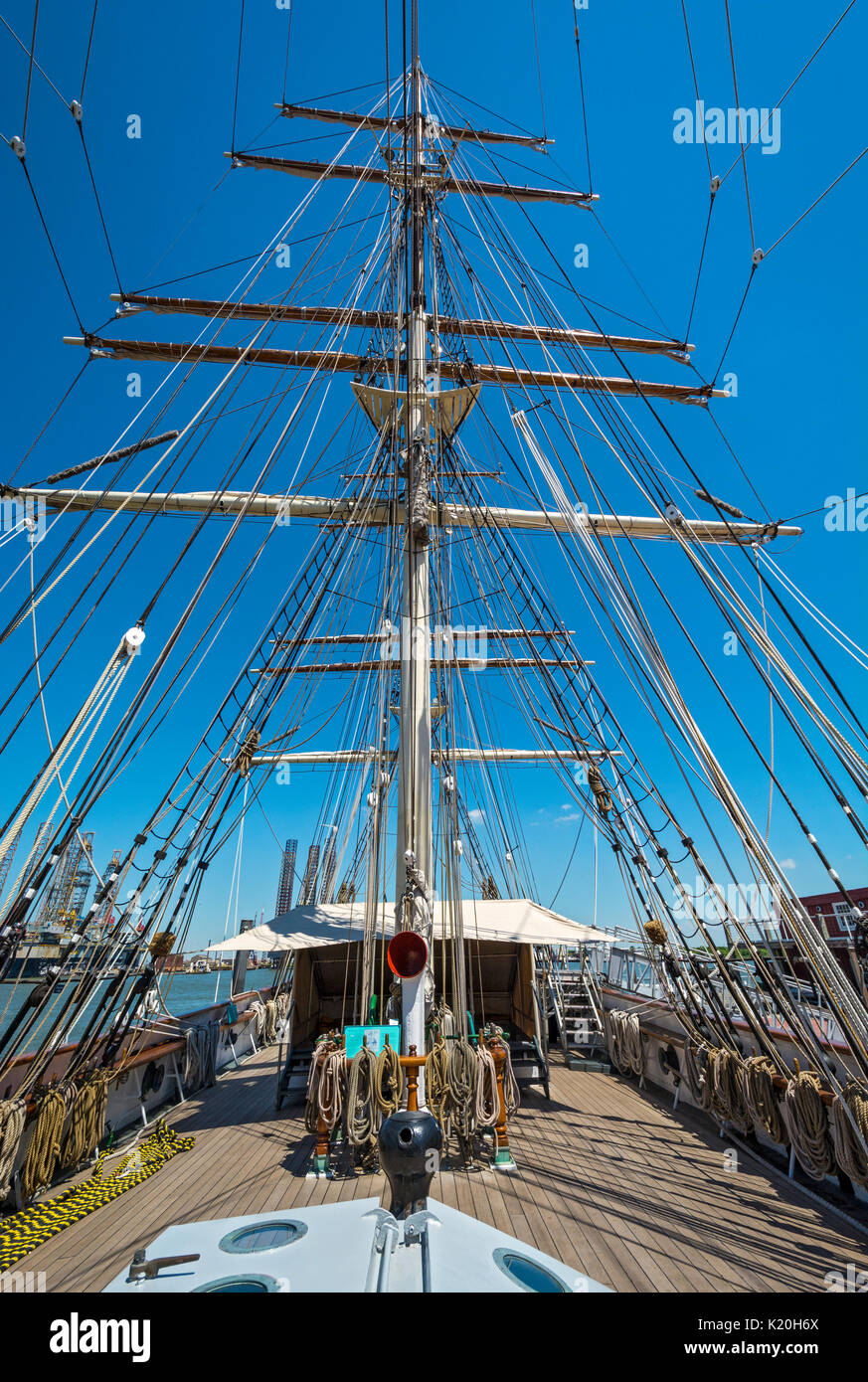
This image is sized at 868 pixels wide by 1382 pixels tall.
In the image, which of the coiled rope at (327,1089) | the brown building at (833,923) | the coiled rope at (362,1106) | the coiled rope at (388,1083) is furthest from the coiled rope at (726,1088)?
the brown building at (833,923)

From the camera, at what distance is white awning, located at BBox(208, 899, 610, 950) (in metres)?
8.12

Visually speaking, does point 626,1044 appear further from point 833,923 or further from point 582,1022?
point 833,923

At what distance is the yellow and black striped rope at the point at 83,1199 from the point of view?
4.46m

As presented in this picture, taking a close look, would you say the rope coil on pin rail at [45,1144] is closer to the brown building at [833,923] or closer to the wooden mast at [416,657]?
the wooden mast at [416,657]

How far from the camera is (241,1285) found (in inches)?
78.0

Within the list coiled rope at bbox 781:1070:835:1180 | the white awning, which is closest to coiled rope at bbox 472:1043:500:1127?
the white awning

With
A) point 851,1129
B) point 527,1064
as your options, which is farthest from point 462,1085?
point 851,1129

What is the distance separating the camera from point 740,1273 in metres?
3.89

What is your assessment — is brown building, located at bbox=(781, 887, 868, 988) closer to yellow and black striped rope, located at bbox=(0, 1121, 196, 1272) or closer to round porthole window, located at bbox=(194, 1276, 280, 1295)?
yellow and black striped rope, located at bbox=(0, 1121, 196, 1272)

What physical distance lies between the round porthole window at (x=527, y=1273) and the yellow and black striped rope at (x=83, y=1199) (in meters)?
3.95

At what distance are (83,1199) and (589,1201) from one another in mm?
4146

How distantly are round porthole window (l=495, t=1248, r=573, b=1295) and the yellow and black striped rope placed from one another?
395 cm
